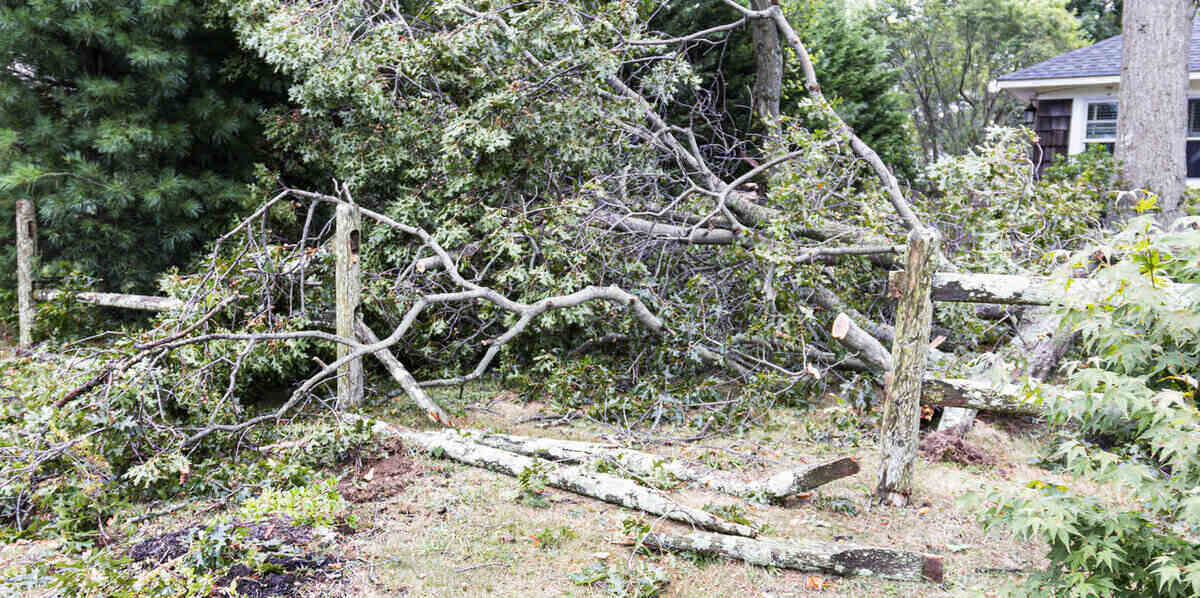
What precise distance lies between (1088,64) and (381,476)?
12.9 m

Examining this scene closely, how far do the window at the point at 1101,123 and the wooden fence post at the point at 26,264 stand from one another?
571 inches

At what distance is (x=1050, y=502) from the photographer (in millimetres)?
2545

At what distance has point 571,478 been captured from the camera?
4.75 metres

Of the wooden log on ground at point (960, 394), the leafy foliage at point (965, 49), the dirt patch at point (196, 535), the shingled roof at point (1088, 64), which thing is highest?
the leafy foliage at point (965, 49)

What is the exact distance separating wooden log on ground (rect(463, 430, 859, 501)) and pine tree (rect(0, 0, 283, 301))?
5.08 meters

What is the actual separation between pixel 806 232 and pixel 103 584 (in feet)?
19.0

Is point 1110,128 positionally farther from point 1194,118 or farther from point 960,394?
point 960,394

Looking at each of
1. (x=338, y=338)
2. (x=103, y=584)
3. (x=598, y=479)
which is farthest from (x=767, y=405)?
(x=103, y=584)

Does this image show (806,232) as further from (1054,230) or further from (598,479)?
(598,479)

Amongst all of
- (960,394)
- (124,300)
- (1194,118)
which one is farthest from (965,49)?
(124,300)

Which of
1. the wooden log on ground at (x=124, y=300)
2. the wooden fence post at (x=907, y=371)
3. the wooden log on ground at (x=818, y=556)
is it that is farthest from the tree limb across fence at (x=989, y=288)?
the wooden log on ground at (x=124, y=300)

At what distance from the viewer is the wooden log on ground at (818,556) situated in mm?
3527

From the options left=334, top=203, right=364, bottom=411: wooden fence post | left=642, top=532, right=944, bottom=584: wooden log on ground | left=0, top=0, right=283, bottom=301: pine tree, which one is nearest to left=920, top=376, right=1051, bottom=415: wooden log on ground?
left=642, top=532, right=944, bottom=584: wooden log on ground

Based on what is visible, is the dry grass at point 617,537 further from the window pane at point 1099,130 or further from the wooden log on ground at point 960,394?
the window pane at point 1099,130
